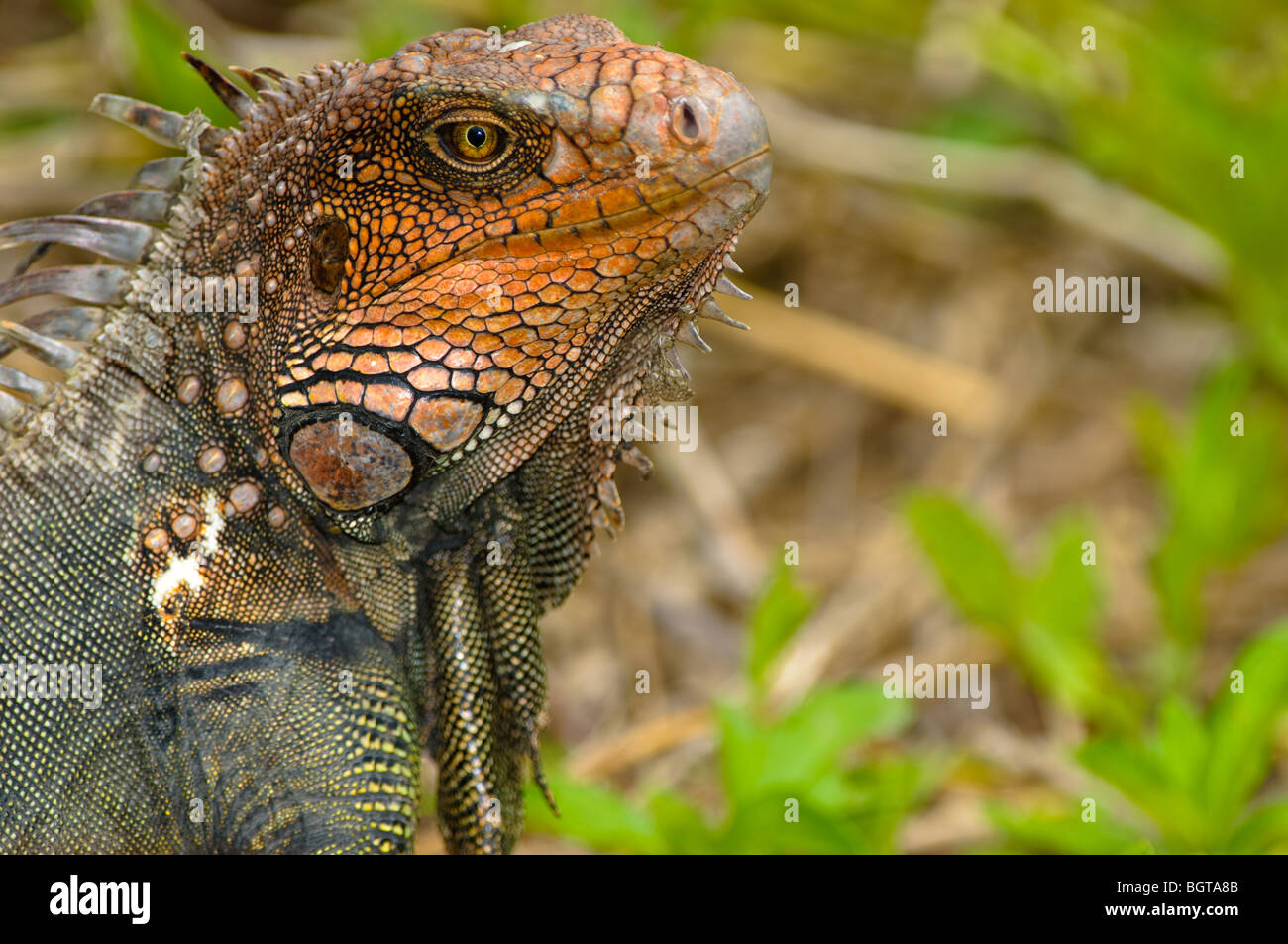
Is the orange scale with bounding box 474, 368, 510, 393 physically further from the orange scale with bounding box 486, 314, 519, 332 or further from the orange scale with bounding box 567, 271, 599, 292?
the orange scale with bounding box 567, 271, 599, 292

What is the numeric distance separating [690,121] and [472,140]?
475 millimetres

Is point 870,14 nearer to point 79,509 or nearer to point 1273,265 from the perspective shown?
point 1273,265

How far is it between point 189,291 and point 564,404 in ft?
2.98

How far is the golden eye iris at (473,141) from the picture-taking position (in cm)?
290

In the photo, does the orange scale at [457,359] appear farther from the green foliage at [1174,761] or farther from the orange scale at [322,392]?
the green foliage at [1174,761]

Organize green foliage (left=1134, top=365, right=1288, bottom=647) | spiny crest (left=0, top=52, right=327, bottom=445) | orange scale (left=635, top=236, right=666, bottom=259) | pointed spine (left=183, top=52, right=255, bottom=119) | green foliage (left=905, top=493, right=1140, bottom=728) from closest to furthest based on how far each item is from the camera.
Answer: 1. orange scale (left=635, top=236, right=666, bottom=259)
2. spiny crest (left=0, top=52, right=327, bottom=445)
3. pointed spine (left=183, top=52, right=255, bottom=119)
4. green foliage (left=905, top=493, right=1140, bottom=728)
5. green foliage (left=1134, top=365, right=1288, bottom=647)

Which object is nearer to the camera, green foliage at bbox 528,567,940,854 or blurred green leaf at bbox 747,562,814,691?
green foliage at bbox 528,567,940,854

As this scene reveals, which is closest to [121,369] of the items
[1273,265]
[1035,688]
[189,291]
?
[189,291]

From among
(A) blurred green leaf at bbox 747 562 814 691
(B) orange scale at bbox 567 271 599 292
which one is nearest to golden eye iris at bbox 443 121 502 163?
(B) orange scale at bbox 567 271 599 292

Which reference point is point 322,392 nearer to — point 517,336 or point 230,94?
point 517,336

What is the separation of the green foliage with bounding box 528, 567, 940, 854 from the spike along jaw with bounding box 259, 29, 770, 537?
1555 mm

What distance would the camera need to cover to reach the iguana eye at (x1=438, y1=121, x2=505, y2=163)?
2898 millimetres

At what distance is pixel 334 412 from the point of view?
2.94 meters

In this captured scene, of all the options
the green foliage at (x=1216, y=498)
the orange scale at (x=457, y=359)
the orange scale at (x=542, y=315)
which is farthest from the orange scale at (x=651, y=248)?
the green foliage at (x=1216, y=498)
